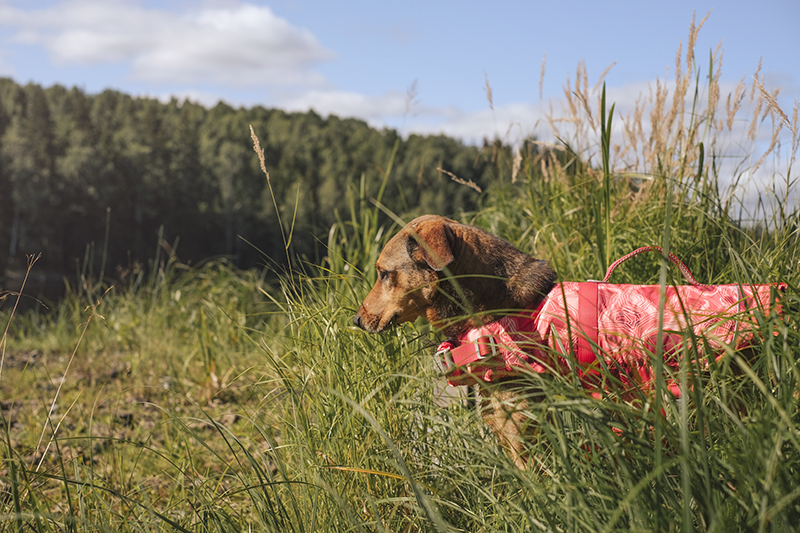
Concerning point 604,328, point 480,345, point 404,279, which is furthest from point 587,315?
point 404,279

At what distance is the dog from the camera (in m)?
1.89

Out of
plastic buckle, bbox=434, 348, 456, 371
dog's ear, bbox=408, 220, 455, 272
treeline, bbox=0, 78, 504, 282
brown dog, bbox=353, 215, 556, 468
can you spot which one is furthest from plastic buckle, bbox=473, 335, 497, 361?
treeline, bbox=0, 78, 504, 282

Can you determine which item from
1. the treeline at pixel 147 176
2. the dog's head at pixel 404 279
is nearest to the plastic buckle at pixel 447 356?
the dog's head at pixel 404 279

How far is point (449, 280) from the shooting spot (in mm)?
2490

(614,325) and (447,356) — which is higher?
(614,325)

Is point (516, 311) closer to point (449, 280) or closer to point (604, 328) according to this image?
point (604, 328)

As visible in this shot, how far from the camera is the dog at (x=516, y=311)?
6.20ft

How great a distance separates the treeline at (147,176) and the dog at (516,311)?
4196 cm

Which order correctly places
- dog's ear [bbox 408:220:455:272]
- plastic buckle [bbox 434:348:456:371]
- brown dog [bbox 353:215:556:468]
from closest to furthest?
plastic buckle [bbox 434:348:456:371] → dog's ear [bbox 408:220:455:272] → brown dog [bbox 353:215:556:468]

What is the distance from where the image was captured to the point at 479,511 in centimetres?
161

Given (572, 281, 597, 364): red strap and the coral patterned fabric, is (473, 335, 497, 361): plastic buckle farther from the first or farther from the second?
(572, 281, 597, 364): red strap

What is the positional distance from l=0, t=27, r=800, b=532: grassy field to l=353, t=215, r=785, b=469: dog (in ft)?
0.42

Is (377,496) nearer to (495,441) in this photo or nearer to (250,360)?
(495,441)

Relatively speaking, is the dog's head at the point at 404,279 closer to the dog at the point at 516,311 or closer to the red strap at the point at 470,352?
→ the dog at the point at 516,311
